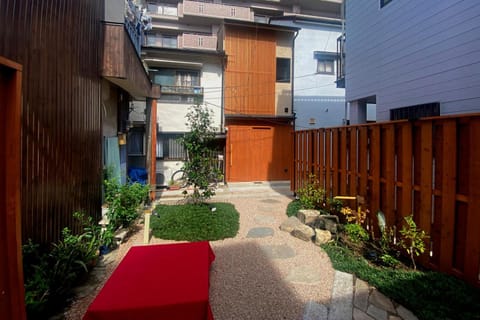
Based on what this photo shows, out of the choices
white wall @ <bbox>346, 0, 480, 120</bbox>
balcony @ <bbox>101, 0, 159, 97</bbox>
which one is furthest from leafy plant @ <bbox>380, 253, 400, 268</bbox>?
balcony @ <bbox>101, 0, 159, 97</bbox>

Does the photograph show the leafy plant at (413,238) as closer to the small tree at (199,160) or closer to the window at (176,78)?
the small tree at (199,160)

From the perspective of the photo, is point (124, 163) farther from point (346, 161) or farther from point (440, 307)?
point (440, 307)

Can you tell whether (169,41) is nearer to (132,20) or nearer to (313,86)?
(313,86)

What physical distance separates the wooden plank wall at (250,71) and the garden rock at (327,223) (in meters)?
7.07

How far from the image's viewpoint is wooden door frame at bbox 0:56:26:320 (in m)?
1.32

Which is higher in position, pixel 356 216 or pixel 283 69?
pixel 283 69

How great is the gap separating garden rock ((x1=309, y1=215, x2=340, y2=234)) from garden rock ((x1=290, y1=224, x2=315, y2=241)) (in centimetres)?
23

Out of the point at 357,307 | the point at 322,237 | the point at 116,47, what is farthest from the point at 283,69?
the point at 357,307

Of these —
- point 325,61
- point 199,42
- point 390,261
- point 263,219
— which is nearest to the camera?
point 390,261

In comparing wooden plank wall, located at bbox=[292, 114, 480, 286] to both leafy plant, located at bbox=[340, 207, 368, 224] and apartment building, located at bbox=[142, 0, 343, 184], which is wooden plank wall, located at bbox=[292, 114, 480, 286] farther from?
apartment building, located at bbox=[142, 0, 343, 184]

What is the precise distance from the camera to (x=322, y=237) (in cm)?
393

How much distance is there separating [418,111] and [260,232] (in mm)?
4427

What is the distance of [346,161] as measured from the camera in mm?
4609

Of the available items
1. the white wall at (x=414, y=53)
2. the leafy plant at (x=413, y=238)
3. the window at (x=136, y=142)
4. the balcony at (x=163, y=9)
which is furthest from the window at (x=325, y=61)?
the leafy plant at (x=413, y=238)
